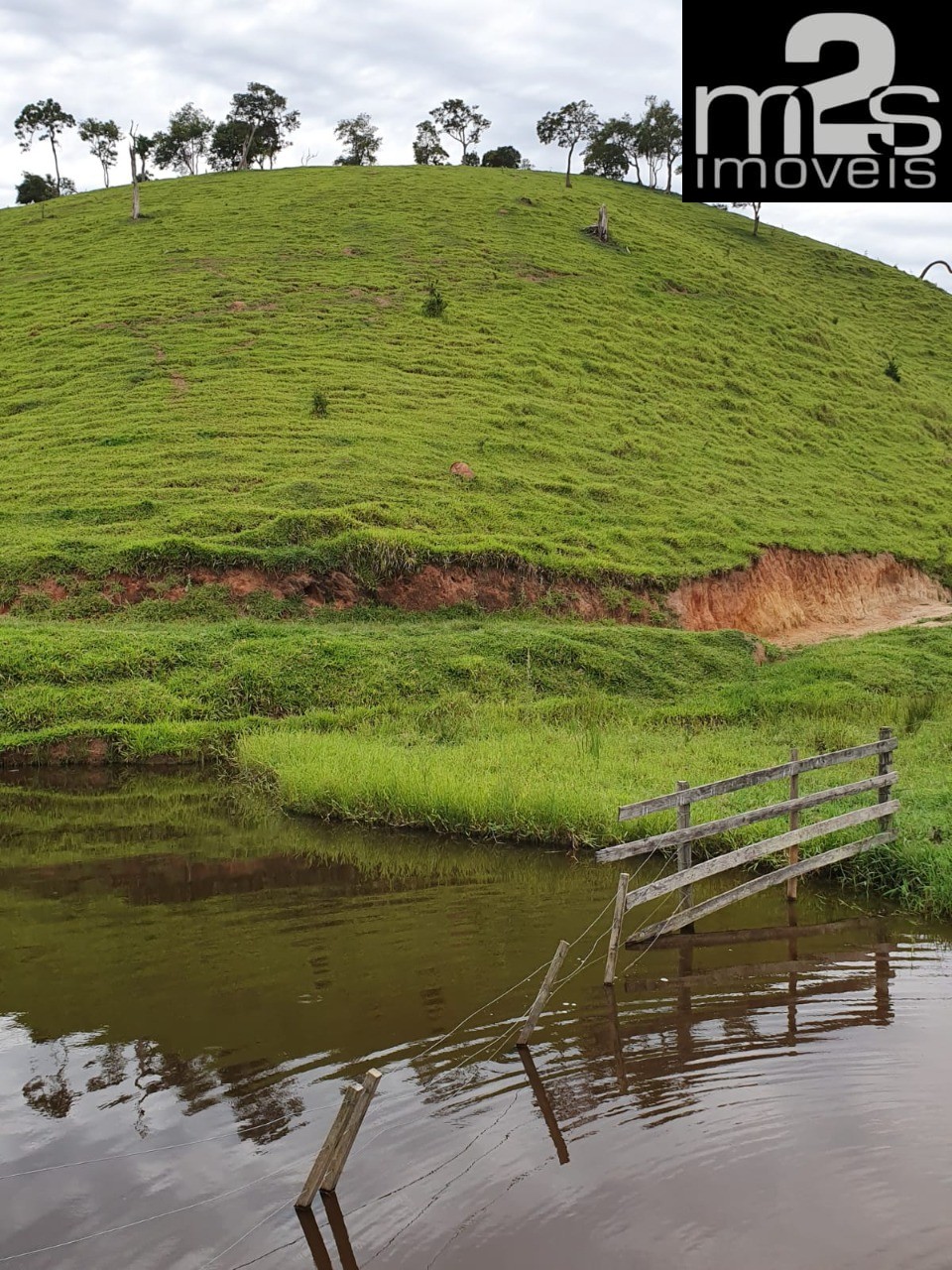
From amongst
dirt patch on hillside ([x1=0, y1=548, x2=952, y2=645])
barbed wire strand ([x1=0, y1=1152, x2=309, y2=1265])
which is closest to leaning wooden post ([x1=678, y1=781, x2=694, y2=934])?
barbed wire strand ([x1=0, y1=1152, x2=309, y2=1265])

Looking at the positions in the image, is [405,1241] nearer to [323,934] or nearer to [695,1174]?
[695,1174]

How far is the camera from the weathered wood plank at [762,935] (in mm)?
10242

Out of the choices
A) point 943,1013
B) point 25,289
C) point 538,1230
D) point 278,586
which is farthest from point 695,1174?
point 25,289

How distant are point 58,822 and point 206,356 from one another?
27170mm

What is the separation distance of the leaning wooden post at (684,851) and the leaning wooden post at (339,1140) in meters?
5.22

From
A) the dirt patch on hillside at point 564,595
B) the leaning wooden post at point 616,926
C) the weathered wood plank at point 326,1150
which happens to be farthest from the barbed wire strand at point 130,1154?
the dirt patch on hillside at point 564,595

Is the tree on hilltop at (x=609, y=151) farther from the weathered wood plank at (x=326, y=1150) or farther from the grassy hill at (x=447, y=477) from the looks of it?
the weathered wood plank at (x=326, y=1150)

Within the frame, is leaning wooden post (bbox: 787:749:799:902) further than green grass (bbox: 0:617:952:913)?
No

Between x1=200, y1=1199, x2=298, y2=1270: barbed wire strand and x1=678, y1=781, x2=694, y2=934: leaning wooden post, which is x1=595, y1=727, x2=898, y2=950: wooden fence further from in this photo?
x1=200, y1=1199, x2=298, y2=1270: barbed wire strand

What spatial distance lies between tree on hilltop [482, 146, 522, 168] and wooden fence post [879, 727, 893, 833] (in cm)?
8407

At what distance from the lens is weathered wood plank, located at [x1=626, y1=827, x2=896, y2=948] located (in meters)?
9.96

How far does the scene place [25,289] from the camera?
48656mm

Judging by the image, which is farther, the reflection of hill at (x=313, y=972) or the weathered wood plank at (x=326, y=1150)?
the reflection of hill at (x=313, y=972)

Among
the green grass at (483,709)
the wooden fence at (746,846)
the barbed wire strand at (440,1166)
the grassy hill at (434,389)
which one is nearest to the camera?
the barbed wire strand at (440,1166)
